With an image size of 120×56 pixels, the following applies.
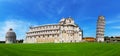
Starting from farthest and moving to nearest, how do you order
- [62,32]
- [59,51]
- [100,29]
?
[100,29], [62,32], [59,51]

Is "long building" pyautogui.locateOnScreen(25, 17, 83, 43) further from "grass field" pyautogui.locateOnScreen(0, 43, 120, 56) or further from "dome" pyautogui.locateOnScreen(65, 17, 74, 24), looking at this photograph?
"grass field" pyautogui.locateOnScreen(0, 43, 120, 56)

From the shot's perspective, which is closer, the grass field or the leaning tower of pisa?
the grass field

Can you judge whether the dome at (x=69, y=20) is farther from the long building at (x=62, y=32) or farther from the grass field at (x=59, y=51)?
the grass field at (x=59, y=51)

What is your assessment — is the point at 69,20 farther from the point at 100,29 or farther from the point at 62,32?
the point at 100,29

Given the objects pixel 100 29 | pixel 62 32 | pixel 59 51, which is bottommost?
pixel 59 51

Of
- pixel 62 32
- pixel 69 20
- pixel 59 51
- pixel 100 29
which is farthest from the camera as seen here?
pixel 100 29

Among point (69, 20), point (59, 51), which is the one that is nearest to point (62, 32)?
point (69, 20)

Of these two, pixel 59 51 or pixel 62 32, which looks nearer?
pixel 59 51

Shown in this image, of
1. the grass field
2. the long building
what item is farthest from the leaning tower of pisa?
the grass field

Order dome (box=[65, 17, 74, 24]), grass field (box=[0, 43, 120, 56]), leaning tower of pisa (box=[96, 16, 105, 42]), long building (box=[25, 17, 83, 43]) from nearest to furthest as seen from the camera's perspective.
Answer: grass field (box=[0, 43, 120, 56])
long building (box=[25, 17, 83, 43])
dome (box=[65, 17, 74, 24])
leaning tower of pisa (box=[96, 16, 105, 42])

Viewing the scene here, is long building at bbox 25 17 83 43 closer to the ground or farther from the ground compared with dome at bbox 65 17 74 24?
closer to the ground

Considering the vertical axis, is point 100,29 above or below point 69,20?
below

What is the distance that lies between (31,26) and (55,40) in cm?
2752

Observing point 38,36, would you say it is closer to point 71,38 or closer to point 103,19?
point 71,38
